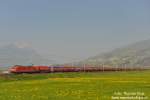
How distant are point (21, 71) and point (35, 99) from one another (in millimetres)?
85094

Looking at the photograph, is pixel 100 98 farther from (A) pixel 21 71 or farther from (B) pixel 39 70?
(B) pixel 39 70

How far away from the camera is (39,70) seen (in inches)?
5315

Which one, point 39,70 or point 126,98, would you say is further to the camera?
point 39,70

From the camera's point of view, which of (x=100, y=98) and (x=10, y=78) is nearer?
(x=100, y=98)

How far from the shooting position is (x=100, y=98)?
134 feet

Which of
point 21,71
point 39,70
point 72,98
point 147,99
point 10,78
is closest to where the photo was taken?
point 147,99

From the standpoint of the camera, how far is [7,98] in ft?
138

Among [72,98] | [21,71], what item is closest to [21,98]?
[72,98]

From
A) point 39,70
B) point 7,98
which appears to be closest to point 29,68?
point 39,70

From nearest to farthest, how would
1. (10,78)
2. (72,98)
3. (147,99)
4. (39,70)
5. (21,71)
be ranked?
(147,99), (72,98), (10,78), (21,71), (39,70)

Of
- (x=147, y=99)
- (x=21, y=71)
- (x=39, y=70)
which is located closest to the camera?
(x=147, y=99)

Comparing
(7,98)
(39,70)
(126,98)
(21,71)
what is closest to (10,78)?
(21,71)

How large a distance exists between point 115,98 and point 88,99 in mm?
2597

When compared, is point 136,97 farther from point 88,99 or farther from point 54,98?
point 54,98
